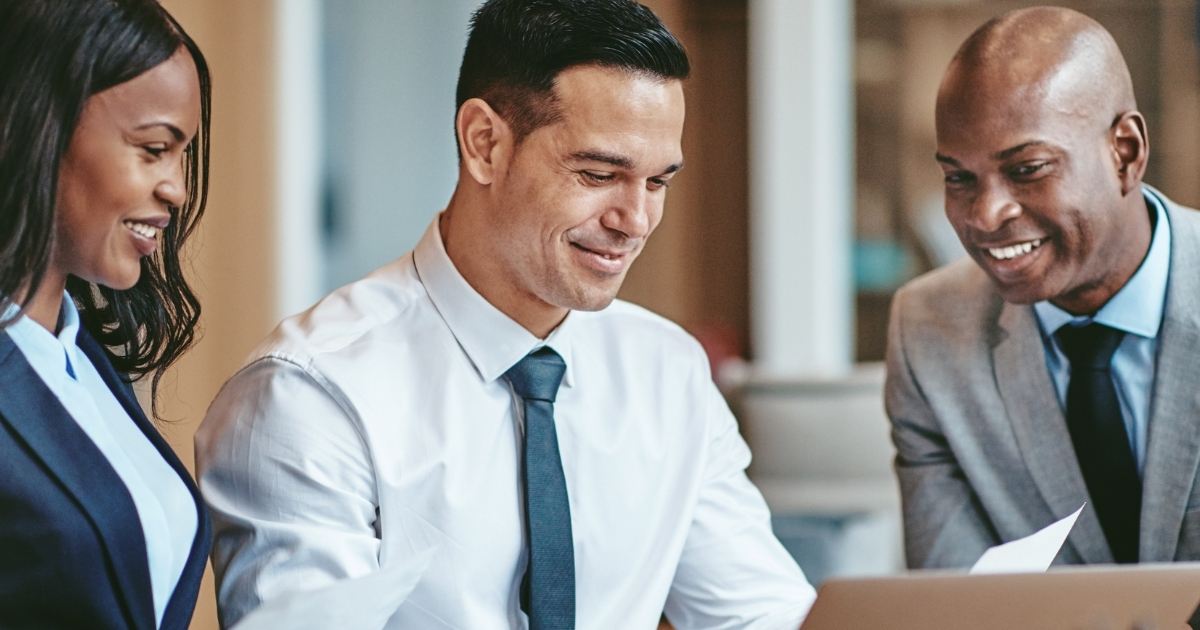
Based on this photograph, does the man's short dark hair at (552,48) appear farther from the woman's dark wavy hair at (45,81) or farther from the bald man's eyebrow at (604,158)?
the woman's dark wavy hair at (45,81)

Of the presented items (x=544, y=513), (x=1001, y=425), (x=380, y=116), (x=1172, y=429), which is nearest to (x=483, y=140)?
(x=544, y=513)

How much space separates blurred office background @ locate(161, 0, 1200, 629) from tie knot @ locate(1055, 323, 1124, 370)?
2653mm

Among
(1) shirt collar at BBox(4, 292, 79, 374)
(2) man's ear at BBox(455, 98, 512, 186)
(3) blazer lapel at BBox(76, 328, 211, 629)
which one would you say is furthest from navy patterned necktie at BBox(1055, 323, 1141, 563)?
(1) shirt collar at BBox(4, 292, 79, 374)

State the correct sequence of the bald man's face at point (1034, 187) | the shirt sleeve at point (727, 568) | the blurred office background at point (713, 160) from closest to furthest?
the bald man's face at point (1034, 187) < the shirt sleeve at point (727, 568) < the blurred office background at point (713, 160)

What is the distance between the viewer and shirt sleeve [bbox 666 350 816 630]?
167 centimetres

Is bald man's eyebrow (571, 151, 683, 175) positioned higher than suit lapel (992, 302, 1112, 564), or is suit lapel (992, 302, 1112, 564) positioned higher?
bald man's eyebrow (571, 151, 683, 175)

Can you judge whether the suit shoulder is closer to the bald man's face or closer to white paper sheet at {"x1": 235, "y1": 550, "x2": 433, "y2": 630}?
the bald man's face

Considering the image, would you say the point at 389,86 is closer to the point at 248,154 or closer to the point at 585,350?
the point at 248,154

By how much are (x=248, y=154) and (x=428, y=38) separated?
2.59 feet

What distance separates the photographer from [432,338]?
59.7 inches

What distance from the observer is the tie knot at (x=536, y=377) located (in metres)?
1.52

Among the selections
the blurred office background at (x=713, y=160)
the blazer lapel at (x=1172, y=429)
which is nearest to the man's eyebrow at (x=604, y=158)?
the blazer lapel at (x=1172, y=429)

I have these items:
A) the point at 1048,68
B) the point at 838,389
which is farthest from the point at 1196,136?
the point at 1048,68

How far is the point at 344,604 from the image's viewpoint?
3.33 ft
